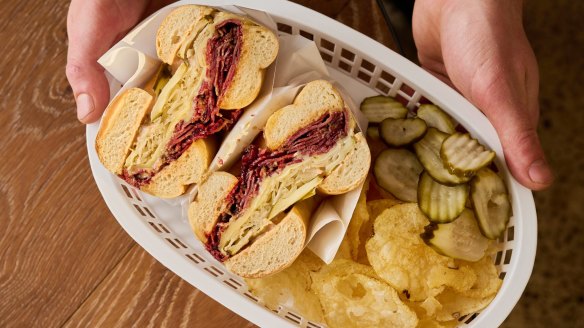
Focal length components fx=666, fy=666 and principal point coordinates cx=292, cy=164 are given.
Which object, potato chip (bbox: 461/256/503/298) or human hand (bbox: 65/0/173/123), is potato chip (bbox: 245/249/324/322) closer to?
Result: potato chip (bbox: 461/256/503/298)

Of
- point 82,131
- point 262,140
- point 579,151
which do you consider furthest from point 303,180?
point 579,151

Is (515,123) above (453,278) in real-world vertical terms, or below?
above

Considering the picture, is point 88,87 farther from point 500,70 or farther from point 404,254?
point 500,70

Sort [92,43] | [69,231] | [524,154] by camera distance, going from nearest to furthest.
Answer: [524,154] → [92,43] → [69,231]

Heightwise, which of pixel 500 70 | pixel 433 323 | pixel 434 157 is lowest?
pixel 433 323

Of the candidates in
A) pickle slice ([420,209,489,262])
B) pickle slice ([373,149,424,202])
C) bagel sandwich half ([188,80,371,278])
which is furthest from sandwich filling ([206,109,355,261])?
pickle slice ([420,209,489,262])

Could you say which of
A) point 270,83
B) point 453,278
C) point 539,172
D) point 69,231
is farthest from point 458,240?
point 69,231

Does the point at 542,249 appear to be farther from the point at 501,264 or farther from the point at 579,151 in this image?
the point at 501,264
